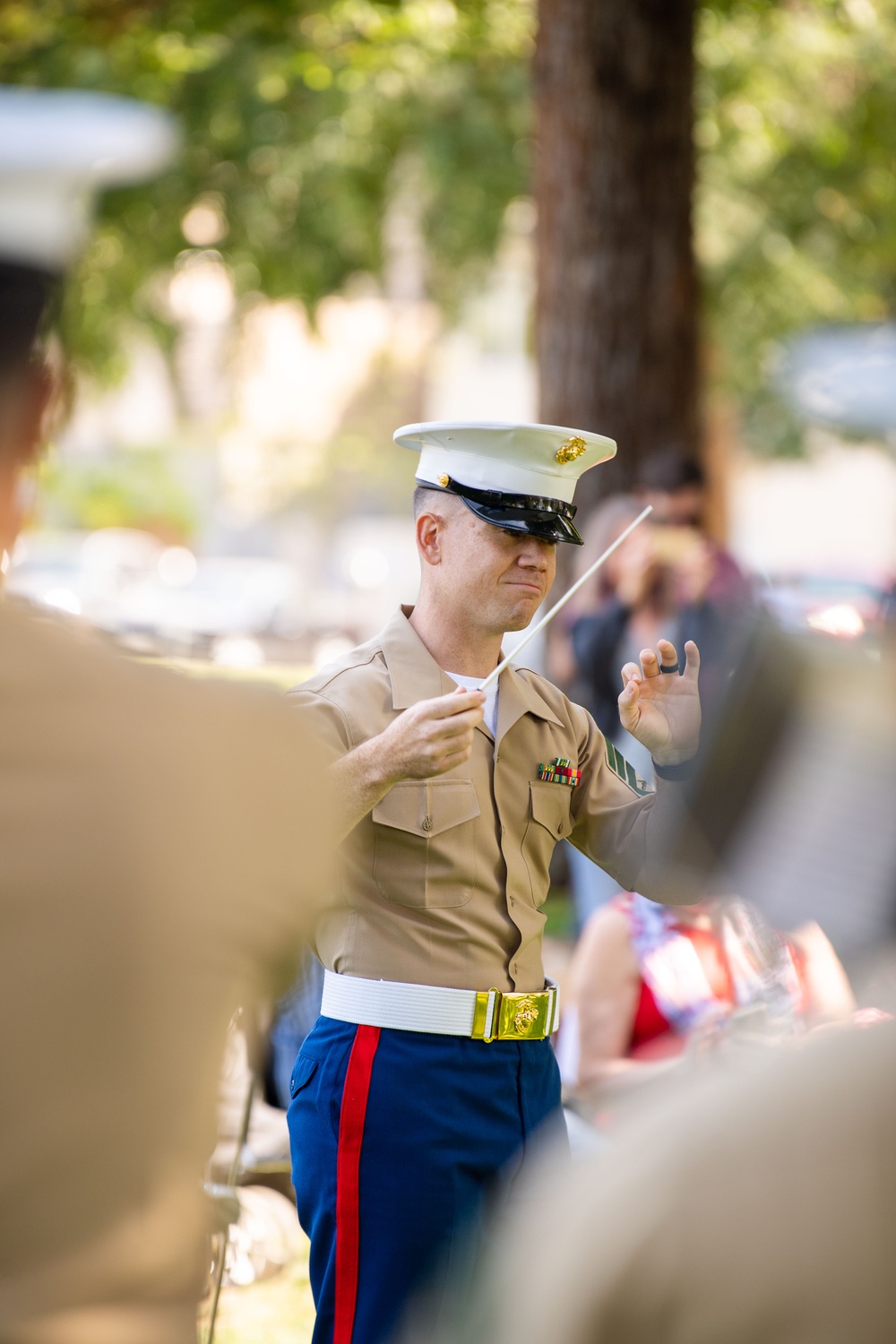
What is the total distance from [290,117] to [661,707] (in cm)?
795

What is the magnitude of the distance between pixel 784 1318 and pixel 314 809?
1.79 feet

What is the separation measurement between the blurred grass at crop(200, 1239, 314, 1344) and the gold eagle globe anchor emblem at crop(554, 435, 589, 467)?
7.37 feet

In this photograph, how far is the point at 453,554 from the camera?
2.33m

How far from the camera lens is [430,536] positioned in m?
2.37

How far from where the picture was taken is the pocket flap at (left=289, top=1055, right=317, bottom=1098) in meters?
2.31

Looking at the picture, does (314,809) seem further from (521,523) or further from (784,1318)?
(521,523)

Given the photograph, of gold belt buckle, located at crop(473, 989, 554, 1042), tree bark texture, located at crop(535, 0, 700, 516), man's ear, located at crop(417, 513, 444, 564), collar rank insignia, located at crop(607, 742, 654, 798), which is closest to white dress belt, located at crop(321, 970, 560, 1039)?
gold belt buckle, located at crop(473, 989, 554, 1042)

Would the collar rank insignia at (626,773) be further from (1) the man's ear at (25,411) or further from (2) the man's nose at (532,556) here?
(1) the man's ear at (25,411)

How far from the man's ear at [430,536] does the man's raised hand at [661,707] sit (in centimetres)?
36

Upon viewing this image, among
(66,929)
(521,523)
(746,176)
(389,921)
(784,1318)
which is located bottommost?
(389,921)

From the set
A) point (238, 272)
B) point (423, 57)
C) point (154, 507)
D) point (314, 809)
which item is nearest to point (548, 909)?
point (238, 272)

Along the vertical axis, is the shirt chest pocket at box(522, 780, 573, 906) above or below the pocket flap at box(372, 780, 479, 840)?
below

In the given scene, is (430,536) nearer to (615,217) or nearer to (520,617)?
(520,617)

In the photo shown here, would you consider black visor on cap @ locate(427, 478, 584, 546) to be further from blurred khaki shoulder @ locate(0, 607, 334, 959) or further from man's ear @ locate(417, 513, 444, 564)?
blurred khaki shoulder @ locate(0, 607, 334, 959)
